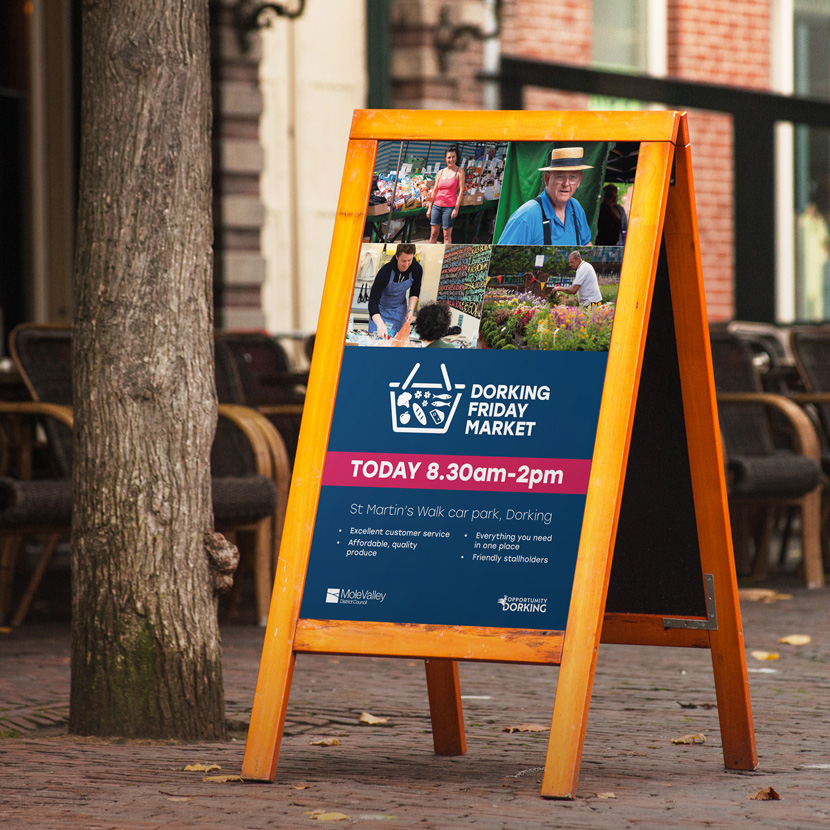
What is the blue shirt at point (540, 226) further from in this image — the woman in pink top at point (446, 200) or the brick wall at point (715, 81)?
the brick wall at point (715, 81)

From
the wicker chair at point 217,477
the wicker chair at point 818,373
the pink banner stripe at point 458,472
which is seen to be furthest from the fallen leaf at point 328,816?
the wicker chair at point 818,373

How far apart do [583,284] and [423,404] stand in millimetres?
464

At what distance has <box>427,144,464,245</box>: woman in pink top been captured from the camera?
13.6 ft

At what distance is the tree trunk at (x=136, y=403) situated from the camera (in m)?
4.82

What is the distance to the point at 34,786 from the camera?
164 inches

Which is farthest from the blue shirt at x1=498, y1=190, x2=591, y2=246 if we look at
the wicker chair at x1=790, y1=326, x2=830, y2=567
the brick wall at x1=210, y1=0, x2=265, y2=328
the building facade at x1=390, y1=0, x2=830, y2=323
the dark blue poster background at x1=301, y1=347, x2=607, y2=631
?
the building facade at x1=390, y1=0, x2=830, y2=323

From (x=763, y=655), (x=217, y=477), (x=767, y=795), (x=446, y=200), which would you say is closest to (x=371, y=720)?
(x=767, y=795)

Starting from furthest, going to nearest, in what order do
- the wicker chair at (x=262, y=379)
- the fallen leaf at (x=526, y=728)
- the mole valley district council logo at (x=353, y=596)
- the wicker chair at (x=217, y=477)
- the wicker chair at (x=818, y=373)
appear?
1. the wicker chair at (x=818, y=373)
2. the wicker chair at (x=262, y=379)
3. the wicker chair at (x=217, y=477)
4. the fallen leaf at (x=526, y=728)
5. the mole valley district council logo at (x=353, y=596)

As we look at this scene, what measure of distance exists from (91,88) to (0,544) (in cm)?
289

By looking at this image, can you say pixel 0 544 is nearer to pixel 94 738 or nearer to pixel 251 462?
pixel 251 462

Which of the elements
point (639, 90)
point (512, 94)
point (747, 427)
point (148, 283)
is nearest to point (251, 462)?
point (747, 427)

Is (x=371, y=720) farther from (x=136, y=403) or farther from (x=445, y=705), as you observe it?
(x=136, y=403)

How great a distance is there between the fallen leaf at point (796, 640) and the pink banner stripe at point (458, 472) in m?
3.00

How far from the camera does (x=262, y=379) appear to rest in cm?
969
